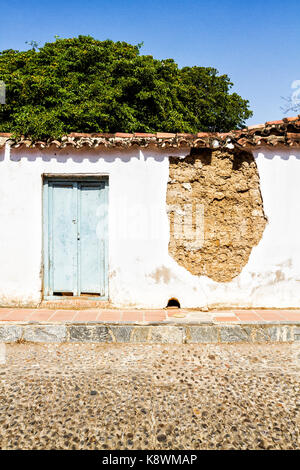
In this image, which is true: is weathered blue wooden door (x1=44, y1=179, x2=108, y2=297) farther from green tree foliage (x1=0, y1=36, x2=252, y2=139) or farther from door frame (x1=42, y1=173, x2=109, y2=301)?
green tree foliage (x1=0, y1=36, x2=252, y2=139)

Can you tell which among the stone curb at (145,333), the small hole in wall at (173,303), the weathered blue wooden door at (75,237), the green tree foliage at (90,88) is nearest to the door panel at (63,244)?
the weathered blue wooden door at (75,237)

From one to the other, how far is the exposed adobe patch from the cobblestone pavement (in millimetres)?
1439

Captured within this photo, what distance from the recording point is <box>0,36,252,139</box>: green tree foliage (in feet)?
37.4

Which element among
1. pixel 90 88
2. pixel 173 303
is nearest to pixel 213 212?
pixel 173 303

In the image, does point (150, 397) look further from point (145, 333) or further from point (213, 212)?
point (213, 212)

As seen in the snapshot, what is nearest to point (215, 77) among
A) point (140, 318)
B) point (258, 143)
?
point (258, 143)

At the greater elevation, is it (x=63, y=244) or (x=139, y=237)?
(x=139, y=237)

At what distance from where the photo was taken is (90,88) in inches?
478

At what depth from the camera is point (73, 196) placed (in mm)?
5652

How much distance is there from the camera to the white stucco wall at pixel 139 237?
545cm

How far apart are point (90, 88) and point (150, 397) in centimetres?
1133

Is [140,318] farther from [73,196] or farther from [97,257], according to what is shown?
[73,196]
